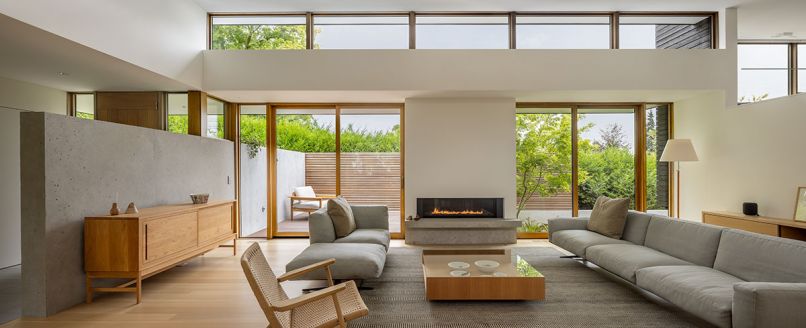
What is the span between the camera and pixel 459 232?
675cm

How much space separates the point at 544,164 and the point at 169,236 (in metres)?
5.97

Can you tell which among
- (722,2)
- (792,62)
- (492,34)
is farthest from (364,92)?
(792,62)

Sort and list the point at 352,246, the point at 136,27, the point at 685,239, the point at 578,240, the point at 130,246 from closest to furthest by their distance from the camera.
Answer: the point at 130,246
the point at 685,239
the point at 352,246
the point at 136,27
the point at 578,240

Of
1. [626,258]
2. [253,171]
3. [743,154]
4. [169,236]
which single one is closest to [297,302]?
[169,236]

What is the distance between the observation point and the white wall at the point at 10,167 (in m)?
5.40

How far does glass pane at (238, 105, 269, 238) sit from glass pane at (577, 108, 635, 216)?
18.8 ft

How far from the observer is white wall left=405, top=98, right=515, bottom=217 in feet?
23.1

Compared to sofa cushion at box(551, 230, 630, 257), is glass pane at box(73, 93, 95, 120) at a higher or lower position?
higher

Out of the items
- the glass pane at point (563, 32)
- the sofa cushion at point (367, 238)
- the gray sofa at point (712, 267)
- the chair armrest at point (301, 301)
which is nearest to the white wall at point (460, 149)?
the glass pane at point (563, 32)

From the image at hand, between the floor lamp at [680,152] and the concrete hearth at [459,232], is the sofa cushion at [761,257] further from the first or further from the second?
the concrete hearth at [459,232]

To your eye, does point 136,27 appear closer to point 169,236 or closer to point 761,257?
point 169,236

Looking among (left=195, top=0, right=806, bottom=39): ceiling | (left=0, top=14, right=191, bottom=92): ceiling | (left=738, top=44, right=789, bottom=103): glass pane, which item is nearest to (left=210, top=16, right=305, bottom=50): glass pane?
(left=195, top=0, right=806, bottom=39): ceiling

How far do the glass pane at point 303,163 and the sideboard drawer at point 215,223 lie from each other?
1528mm

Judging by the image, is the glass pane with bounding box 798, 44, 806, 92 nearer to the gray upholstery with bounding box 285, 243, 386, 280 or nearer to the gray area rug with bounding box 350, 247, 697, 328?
the gray area rug with bounding box 350, 247, 697, 328
